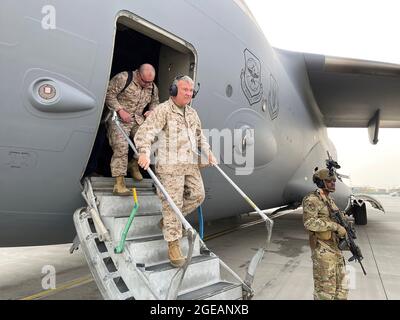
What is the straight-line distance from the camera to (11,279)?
18.5ft

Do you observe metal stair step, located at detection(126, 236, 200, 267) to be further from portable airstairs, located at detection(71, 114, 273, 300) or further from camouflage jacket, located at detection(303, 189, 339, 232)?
camouflage jacket, located at detection(303, 189, 339, 232)

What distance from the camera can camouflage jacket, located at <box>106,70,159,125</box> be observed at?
3672mm

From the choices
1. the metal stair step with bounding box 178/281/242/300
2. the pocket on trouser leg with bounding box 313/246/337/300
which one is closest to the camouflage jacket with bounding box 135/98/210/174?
the metal stair step with bounding box 178/281/242/300

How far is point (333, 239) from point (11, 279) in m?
4.84

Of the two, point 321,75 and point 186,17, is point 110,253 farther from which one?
point 321,75

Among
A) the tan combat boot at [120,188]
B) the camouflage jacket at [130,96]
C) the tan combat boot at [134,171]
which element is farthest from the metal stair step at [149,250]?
the camouflage jacket at [130,96]

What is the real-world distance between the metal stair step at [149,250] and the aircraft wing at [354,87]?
7.77 meters

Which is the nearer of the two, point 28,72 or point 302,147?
point 28,72

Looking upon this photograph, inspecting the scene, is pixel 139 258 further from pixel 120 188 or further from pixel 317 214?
pixel 317 214

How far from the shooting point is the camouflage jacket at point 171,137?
3.10 meters

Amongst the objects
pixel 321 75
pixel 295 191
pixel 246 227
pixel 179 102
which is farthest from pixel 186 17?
pixel 246 227

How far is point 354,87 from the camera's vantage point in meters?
10.2

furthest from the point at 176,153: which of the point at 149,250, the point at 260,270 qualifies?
the point at 260,270

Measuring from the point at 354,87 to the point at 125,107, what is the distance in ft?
27.4
